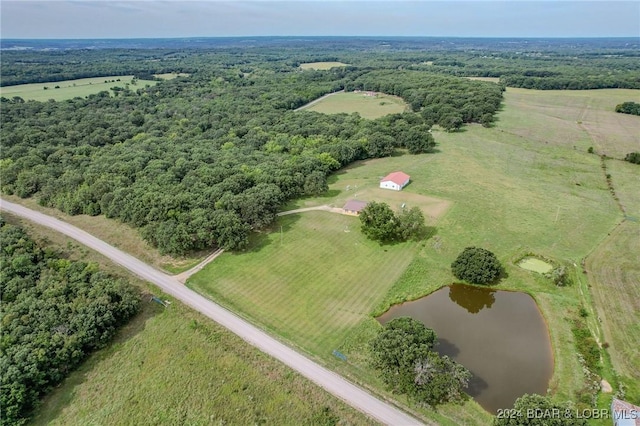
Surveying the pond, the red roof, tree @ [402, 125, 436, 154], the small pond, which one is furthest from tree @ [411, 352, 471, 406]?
tree @ [402, 125, 436, 154]

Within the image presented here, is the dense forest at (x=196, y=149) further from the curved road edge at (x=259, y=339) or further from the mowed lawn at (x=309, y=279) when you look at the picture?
the curved road edge at (x=259, y=339)

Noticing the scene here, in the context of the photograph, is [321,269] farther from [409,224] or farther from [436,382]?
[436,382]

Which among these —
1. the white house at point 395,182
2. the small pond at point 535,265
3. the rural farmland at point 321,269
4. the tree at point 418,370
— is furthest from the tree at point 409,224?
the tree at point 418,370

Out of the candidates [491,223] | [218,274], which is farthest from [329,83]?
[218,274]

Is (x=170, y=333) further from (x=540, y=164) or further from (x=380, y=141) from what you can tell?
(x=540, y=164)

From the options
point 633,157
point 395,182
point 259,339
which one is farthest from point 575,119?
point 259,339

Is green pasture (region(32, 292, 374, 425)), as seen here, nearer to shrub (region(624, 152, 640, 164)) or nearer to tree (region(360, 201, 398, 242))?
tree (region(360, 201, 398, 242))

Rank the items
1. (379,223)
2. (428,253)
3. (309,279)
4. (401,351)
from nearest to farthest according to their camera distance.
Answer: (401,351)
(309,279)
(428,253)
(379,223)
